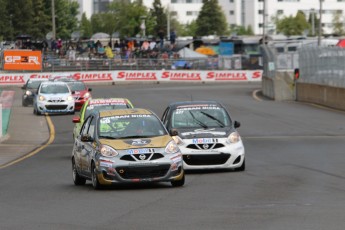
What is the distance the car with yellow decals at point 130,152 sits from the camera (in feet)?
50.7

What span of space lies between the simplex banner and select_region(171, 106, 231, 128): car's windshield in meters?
53.3

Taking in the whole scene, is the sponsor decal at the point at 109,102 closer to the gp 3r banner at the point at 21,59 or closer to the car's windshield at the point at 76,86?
the car's windshield at the point at 76,86

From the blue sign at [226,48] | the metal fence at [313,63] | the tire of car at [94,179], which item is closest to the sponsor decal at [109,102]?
the tire of car at [94,179]

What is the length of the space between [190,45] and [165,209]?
89.4 metres

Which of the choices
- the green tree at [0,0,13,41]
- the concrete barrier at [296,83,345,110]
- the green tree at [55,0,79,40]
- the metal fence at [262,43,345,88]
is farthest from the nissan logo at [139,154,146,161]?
the green tree at [55,0,79,40]

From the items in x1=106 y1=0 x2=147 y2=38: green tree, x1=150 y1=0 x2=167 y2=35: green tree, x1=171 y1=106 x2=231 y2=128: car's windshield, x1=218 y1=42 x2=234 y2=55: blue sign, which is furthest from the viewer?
x1=150 y1=0 x2=167 y2=35: green tree

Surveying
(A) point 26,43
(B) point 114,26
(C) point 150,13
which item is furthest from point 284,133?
(C) point 150,13

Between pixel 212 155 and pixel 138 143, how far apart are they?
10.8 feet

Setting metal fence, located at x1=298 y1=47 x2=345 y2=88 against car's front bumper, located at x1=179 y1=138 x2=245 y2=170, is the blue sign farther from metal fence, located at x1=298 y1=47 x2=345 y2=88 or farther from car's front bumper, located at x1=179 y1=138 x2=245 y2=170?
car's front bumper, located at x1=179 y1=138 x2=245 y2=170

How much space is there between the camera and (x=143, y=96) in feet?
185

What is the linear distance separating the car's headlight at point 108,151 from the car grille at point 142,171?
9.8 inches

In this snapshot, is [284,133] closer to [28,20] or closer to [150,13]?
[28,20]

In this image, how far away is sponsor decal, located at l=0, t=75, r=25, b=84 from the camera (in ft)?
238

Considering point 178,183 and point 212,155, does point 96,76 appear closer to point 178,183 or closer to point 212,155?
point 212,155
